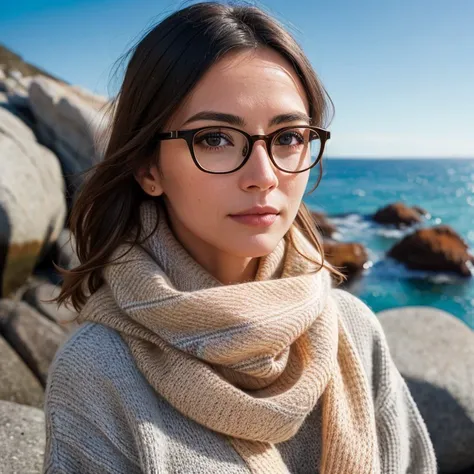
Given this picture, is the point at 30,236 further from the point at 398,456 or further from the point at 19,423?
the point at 398,456

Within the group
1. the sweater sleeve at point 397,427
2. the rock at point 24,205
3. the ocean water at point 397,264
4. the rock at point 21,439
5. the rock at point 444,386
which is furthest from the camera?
the ocean water at point 397,264

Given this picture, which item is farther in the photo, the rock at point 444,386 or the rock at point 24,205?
the rock at point 24,205

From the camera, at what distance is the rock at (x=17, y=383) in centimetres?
392

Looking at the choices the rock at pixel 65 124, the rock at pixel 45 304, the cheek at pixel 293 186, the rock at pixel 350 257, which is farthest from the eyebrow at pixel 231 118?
the rock at pixel 350 257

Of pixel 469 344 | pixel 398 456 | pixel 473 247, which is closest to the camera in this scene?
pixel 398 456

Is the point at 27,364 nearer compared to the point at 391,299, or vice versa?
the point at 27,364

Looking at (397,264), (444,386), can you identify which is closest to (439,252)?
(397,264)

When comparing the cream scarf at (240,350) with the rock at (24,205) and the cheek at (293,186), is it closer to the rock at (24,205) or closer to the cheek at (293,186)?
the cheek at (293,186)

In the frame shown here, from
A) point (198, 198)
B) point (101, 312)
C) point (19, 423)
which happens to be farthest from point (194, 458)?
point (19, 423)

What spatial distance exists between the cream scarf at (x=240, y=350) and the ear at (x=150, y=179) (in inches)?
2.7

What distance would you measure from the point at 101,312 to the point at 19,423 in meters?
1.40

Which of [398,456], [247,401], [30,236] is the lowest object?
[30,236]

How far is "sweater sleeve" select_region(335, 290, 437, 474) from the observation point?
6.17 feet

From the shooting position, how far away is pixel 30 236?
22.4 ft
